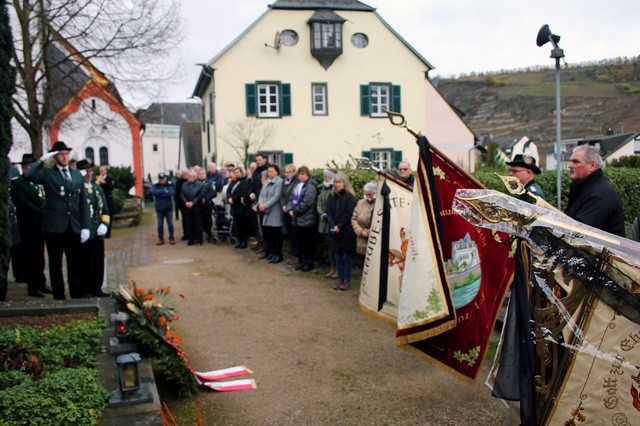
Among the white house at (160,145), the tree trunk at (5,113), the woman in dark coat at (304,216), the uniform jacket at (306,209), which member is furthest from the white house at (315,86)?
the white house at (160,145)

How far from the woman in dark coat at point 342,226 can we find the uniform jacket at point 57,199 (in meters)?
3.65

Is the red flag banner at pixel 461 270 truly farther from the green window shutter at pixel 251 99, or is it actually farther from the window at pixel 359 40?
the window at pixel 359 40

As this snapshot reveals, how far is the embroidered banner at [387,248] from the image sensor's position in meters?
6.86

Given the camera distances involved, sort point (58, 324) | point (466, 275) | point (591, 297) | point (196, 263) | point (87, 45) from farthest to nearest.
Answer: point (87, 45)
point (196, 263)
point (58, 324)
point (466, 275)
point (591, 297)

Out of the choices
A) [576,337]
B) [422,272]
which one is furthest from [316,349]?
[576,337]

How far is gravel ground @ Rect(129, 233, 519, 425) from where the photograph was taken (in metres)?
5.04

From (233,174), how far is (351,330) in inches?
281

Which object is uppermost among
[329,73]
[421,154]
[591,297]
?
[329,73]

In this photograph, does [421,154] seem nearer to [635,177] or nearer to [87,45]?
[635,177]

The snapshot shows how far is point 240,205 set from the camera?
13.4 m

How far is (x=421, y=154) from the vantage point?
183 inches

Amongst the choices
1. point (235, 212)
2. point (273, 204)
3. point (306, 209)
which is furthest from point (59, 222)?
point (235, 212)

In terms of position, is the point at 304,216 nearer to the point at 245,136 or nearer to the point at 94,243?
the point at 94,243

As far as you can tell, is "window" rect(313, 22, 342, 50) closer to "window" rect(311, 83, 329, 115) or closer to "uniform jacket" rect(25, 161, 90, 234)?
"window" rect(311, 83, 329, 115)
